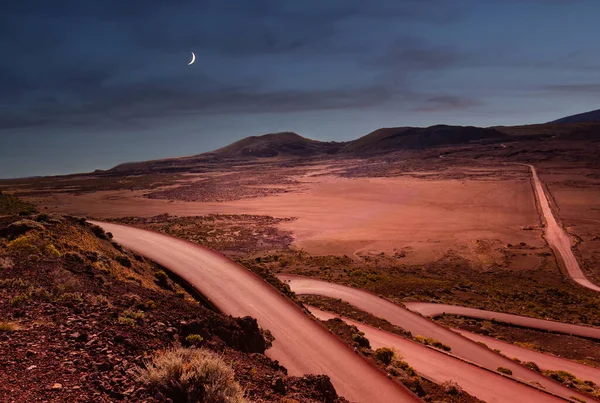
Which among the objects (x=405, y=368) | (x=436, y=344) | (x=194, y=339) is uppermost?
(x=194, y=339)

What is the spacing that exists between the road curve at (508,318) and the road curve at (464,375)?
935cm

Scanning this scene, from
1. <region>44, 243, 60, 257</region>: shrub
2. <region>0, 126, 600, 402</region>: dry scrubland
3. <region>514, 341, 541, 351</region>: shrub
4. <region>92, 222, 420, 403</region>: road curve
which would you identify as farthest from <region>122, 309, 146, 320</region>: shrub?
<region>514, 341, 541, 351</region>: shrub

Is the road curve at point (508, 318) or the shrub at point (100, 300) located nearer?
the shrub at point (100, 300)

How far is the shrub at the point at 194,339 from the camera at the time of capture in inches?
352

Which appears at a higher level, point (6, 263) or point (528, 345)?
point (6, 263)

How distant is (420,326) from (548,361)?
6.73 metres

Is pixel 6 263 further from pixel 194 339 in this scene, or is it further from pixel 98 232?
pixel 98 232

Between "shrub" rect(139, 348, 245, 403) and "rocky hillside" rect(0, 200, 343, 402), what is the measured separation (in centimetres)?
3

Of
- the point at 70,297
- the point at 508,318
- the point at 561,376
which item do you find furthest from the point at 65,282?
the point at 508,318

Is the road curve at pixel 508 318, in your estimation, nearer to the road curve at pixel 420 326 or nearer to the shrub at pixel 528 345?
the shrub at pixel 528 345

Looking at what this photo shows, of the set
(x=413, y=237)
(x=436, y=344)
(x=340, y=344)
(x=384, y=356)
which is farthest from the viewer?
(x=413, y=237)

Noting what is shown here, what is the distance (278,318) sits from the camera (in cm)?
1563

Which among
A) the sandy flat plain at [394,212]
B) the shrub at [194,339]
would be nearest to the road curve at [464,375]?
the shrub at [194,339]

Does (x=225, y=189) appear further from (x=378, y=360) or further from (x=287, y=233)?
(x=378, y=360)
